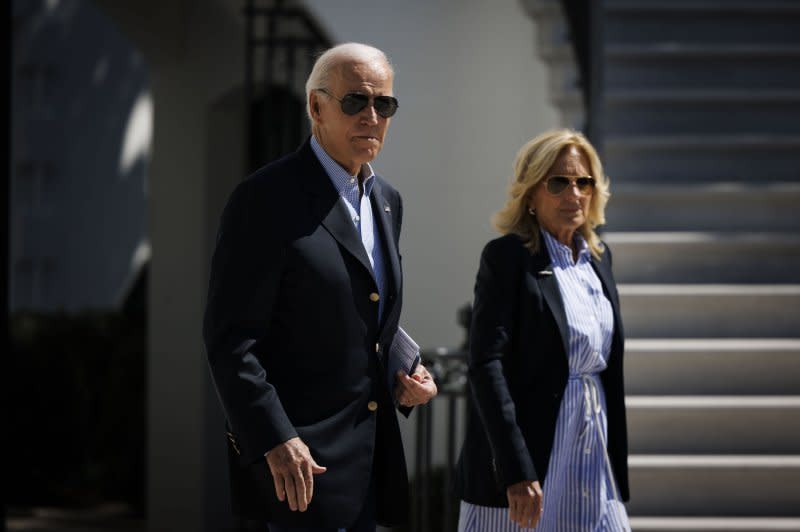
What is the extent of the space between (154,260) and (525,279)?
603 centimetres

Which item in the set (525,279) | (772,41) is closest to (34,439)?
(772,41)

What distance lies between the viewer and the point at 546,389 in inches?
140

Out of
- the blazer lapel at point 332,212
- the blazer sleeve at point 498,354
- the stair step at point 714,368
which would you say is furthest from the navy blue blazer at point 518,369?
the stair step at point 714,368

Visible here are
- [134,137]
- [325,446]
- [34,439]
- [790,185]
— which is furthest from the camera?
[134,137]

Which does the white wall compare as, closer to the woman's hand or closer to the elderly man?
the woman's hand

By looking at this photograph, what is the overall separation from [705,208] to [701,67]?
1126 millimetres

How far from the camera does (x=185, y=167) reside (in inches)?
360

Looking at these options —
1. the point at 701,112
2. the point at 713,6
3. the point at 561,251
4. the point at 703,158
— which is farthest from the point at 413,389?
the point at 713,6

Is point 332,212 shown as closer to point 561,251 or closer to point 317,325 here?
point 317,325

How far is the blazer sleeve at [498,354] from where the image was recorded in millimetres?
3449

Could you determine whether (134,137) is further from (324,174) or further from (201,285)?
(324,174)

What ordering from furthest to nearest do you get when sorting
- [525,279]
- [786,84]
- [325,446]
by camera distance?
[786,84], [525,279], [325,446]

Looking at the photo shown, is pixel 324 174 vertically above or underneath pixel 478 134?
underneath

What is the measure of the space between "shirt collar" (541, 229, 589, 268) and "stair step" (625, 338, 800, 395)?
200 cm
